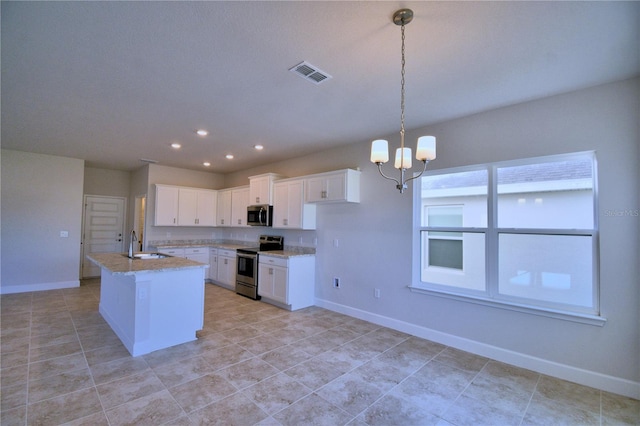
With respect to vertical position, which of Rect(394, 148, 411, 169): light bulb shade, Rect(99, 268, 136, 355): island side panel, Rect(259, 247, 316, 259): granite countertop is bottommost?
Rect(99, 268, 136, 355): island side panel

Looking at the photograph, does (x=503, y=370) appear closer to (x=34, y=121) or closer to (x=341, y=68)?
(x=341, y=68)

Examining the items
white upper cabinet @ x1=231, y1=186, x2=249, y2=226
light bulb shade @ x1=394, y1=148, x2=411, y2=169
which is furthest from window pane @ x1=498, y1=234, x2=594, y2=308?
white upper cabinet @ x1=231, y1=186, x2=249, y2=226

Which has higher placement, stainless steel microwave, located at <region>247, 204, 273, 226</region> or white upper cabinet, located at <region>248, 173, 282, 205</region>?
white upper cabinet, located at <region>248, 173, 282, 205</region>

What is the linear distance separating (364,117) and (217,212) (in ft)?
16.7

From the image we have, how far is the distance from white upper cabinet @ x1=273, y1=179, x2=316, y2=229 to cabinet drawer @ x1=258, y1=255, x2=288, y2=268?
0.66 meters

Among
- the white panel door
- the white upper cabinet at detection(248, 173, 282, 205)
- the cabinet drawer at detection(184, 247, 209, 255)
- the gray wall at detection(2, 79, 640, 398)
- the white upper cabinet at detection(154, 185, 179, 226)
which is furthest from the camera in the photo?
the white panel door

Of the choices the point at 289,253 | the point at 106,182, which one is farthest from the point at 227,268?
the point at 106,182

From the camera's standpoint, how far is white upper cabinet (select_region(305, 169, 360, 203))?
443cm

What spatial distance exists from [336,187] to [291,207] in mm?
1139

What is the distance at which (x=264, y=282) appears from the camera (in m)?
5.22

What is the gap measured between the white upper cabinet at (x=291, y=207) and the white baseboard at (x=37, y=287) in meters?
4.55

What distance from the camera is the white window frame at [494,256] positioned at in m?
2.71

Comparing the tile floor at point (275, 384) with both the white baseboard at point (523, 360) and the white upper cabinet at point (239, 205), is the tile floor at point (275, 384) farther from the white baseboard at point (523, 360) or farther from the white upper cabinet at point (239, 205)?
the white upper cabinet at point (239, 205)

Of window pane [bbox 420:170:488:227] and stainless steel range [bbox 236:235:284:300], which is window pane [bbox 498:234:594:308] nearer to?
window pane [bbox 420:170:488:227]
